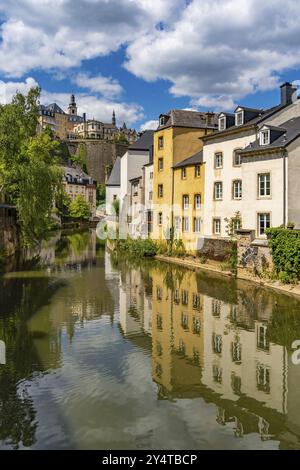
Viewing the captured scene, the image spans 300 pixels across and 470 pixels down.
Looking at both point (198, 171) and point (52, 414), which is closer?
point (52, 414)

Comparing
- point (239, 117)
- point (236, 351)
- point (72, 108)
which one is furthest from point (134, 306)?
point (72, 108)

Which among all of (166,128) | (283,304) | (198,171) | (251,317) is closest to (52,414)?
(251,317)

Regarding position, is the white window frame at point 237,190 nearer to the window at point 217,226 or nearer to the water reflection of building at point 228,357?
the window at point 217,226

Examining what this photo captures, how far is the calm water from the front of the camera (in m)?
8.02

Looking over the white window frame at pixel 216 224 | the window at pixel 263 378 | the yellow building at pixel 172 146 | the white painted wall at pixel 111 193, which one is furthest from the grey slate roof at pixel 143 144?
the window at pixel 263 378

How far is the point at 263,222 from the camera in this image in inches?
1017

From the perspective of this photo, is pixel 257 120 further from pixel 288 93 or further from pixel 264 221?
pixel 264 221

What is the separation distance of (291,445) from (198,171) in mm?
27812

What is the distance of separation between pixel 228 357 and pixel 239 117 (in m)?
22.0

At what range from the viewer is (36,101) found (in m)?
30.2

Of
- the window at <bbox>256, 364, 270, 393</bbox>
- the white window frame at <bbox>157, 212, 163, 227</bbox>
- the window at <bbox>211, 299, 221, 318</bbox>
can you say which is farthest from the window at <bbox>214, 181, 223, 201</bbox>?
the window at <bbox>256, 364, 270, 393</bbox>

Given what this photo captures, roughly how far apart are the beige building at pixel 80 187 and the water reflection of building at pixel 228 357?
7874cm
